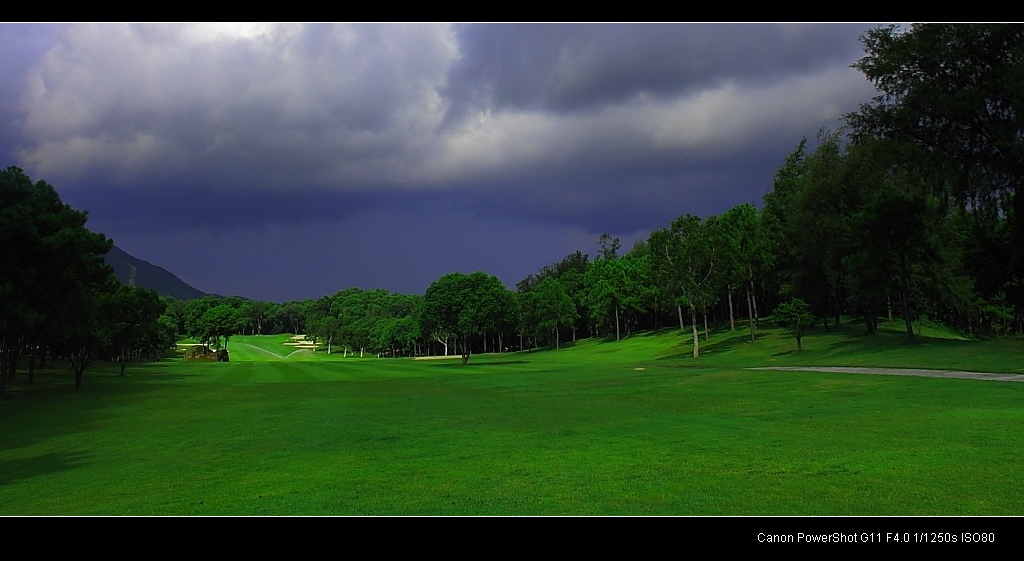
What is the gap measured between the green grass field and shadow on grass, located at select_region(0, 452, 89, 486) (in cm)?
10

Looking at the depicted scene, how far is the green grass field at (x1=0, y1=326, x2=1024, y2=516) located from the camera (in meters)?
9.33

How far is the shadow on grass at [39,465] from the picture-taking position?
48.5 feet

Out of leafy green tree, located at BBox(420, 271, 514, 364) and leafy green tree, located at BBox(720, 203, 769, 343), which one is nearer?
leafy green tree, located at BBox(720, 203, 769, 343)

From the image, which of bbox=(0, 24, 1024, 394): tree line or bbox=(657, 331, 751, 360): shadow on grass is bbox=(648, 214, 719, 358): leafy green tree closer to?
bbox=(0, 24, 1024, 394): tree line

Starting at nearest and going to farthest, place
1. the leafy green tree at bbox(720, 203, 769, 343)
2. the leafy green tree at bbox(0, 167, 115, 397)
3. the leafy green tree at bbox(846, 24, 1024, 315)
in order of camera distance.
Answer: the leafy green tree at bbox(0, 167, 115, 397)
the leafy green tree at bbox(846, 24, 1024, 315)
the leafy green tree at bbox(720, 203, 769, 343)

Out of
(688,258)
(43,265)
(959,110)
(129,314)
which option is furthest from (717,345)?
Answer: (43,265)

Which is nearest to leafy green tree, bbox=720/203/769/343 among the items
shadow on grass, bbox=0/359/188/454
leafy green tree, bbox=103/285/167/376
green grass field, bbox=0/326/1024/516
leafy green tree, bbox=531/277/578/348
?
leafy green tree, bbox=531/277/578/348

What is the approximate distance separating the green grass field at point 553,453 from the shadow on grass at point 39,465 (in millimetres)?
102

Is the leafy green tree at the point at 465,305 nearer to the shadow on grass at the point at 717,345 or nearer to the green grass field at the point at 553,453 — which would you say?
the shadow on grass at the point at 717,345

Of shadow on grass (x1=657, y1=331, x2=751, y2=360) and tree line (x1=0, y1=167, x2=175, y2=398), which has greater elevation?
tree line (x1=0, y1=167, x2=175, y2=398)

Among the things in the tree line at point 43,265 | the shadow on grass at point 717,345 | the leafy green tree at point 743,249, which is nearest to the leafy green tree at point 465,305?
the shadow on grass at point 717,345

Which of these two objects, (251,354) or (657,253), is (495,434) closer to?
(657,253)

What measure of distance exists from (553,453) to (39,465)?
12.9 m
